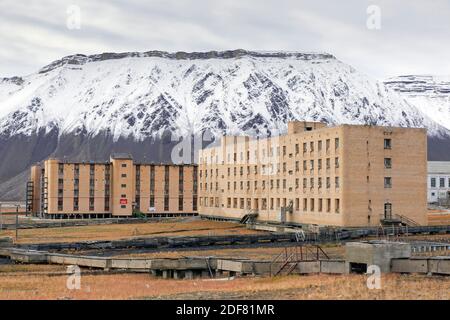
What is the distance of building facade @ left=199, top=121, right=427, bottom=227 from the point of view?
72.9 meters

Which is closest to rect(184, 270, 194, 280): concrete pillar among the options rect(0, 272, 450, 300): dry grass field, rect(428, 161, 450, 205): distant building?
rect(0, 272, 450, 300): dry grass field

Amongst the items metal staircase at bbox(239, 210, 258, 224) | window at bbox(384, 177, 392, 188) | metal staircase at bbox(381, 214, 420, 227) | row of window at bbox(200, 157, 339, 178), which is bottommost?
metal staircase at bbox(239, 210, 258, 224)

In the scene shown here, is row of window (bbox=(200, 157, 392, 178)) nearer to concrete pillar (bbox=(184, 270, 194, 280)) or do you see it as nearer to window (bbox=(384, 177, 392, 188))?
window (bbox=(384, 177, 392, 188))

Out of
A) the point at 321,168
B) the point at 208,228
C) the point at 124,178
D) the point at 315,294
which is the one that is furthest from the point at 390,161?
the point at 124,178

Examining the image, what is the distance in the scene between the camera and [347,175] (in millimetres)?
72438

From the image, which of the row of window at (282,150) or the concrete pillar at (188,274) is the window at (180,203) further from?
the concrete pillar at (188,274)

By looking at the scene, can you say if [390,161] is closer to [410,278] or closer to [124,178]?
[410,278]

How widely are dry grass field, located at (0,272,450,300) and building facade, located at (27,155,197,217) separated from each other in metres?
95.3

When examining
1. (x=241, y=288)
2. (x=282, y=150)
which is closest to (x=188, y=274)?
(x=241, y=288)

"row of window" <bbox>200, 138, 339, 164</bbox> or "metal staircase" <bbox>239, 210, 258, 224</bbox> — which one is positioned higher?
"row of window" <bbox>200, 138, 339, 164</bbox>

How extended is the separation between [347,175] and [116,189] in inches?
2710

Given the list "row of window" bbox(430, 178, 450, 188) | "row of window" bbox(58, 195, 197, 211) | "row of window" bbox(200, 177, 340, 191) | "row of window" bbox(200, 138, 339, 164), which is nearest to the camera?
"row of window" bbox(200, 177, 340, 191)

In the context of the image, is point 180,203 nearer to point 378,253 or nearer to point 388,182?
point 388,182
